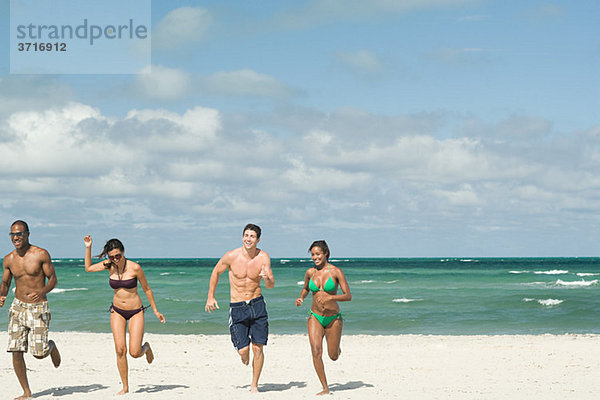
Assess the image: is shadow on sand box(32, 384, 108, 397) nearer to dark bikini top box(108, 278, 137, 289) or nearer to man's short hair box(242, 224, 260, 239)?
dark bikini top box(108, 278, 137, 289)

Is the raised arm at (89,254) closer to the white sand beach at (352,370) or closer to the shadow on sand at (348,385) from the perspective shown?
the white sand beach at (352,370)

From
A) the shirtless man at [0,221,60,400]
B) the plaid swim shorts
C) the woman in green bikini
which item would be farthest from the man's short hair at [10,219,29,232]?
the woman in green bikini

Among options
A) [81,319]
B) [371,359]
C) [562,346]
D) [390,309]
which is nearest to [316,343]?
[371,359]

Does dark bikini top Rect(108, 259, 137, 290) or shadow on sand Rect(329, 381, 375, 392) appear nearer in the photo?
dark bikini top Rect(108, 259, 137, 290)

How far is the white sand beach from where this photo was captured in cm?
955

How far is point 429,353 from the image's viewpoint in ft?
48.3

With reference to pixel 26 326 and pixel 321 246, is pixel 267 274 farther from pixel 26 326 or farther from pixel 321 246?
pixel 26 326

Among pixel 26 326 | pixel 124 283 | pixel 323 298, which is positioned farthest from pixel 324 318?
pixel 26 326

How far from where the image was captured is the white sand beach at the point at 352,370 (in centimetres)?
955

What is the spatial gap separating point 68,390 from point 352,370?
4913 mm

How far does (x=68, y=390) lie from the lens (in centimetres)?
952

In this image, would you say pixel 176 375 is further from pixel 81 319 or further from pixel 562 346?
pixel 81 319

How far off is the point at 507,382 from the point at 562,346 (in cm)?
575

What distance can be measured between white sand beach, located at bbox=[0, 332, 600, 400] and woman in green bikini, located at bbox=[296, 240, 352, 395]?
0.94 meters
